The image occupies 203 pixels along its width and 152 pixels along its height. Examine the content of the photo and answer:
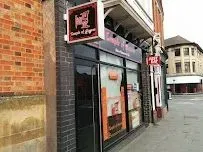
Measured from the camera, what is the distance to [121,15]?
9.54 metres

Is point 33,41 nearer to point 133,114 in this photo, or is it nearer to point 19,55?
point 19,55

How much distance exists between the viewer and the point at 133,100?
1195cm

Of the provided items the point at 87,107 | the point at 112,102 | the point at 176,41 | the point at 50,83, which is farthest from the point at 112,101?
the point at 176,41

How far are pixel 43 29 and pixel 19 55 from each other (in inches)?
33.0

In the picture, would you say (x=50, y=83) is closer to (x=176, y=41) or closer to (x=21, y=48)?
(x=21, y=48)

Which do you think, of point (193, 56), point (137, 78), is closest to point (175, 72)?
point (193, 56)

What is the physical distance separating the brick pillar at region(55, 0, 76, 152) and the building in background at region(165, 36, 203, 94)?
176 feet

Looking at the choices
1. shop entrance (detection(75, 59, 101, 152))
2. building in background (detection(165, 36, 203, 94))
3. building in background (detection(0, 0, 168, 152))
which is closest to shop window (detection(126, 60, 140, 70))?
building in background (detection(0, 0, 168, 152))

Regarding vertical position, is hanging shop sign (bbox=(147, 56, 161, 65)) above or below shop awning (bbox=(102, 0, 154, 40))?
below

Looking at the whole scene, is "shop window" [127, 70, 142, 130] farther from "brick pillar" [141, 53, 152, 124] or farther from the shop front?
"brick pillar" [141, 53, 152, 124]

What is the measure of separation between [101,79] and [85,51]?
4.81ft

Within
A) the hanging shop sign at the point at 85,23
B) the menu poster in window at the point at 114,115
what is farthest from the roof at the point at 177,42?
the hanging shop sign at the point at 85,23

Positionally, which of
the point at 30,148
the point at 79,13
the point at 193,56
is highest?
the point at 193,56

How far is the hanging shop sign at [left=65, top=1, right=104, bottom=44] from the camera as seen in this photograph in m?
5.81
